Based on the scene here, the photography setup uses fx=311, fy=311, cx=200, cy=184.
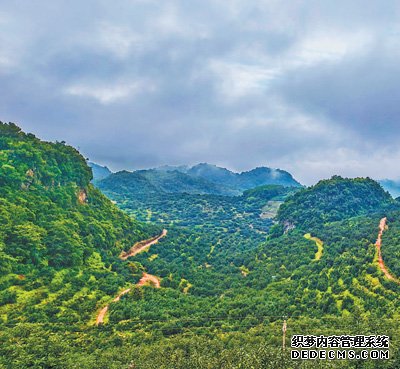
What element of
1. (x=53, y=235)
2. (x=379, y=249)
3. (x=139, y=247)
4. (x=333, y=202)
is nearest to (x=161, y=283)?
(x=53, y=235)

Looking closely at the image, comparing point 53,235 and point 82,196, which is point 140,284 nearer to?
point 53,235

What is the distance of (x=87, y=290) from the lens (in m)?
53.0

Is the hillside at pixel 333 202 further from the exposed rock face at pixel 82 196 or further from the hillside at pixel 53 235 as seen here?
the exposed rock face at pixel 82 196

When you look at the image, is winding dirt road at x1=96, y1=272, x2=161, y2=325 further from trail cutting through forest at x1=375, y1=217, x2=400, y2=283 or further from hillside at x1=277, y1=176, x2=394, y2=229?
hillside at x1=277, y1=176, x2=394, y2=229

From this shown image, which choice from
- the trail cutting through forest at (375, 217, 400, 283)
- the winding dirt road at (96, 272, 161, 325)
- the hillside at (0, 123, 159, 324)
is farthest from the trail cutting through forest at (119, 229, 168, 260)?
the trail cutting through forest at (375, 217, 400, 283)

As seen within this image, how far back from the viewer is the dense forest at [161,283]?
112ft

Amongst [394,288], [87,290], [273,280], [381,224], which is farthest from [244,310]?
[381,224]

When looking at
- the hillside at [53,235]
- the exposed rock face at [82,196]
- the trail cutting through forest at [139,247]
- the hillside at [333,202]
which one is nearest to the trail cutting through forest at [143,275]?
the trail cutting through forest at [139,247]

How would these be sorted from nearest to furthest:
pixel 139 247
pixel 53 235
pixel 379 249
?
1. pixel 379 249
2. pixel 53 235
3. pixel 139 247

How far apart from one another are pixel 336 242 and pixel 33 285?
207ft

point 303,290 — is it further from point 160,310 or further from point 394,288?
point 160,310

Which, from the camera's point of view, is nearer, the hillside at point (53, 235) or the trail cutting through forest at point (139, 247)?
the hillside at point (53, 235)

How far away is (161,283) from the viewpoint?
212 ft

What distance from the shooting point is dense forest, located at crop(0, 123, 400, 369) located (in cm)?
3425
